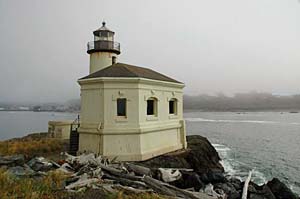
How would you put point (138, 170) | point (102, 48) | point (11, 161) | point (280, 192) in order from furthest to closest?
point (102, 48), point (280, 192), point (138, 170), point (11, 161)

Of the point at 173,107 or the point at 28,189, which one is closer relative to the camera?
the point at 28,189

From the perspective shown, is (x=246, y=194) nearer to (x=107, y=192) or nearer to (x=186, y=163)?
(x=186, y=163)

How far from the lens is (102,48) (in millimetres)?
22562

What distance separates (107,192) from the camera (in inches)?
309

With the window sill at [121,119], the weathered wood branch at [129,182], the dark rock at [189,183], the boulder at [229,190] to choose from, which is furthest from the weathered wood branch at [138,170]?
the boulder at [229,190]

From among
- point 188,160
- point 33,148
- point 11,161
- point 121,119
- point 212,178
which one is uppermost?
point 121,119

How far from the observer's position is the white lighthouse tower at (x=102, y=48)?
74.1 feet

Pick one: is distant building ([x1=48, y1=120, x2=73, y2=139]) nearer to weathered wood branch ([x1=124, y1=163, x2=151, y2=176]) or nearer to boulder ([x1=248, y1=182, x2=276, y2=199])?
weathered wood branch ([x1=124, y1=163, x2=151, y2=176])

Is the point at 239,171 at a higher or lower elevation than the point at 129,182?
lower

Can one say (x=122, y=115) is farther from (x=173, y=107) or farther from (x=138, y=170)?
(x=173, y=107)

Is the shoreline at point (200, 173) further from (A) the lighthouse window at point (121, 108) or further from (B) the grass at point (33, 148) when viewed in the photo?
(A) the lighthouse window at point (121, 108)

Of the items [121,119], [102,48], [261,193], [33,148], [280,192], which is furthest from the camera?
[102,48]

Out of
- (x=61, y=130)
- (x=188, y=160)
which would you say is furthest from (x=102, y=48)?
(x=188, y=160)

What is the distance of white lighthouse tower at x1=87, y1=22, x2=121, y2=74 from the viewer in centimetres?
2259
